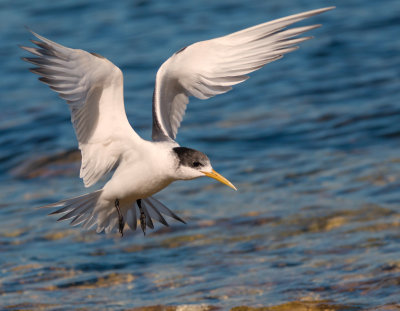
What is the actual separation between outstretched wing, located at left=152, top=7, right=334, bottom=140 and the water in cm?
142

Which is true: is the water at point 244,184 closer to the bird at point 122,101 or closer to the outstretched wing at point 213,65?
the bird at point 122,101

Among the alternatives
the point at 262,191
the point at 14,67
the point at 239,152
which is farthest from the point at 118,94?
the point at 14,67

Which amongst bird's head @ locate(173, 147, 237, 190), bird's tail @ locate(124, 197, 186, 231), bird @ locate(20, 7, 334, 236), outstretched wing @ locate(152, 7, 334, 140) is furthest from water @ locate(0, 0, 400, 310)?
outstretched wing @ locate(152, 7, 334, 140)

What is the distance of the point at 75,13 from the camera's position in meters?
15.0

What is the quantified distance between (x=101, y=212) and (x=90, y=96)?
1.13 m

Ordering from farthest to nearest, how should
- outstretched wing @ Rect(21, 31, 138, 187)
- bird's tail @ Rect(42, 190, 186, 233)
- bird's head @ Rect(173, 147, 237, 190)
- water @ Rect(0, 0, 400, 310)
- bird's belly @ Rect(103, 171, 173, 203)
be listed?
water @ Rect(0, 0, 400, 310) → bird's tail @ Rect(42, 190, 186, 233) → bird's belly @ Rect(103, 171, 173, 203) → bird's head @ Rect(173, 147, 237, 190) → outstretched wing @ Rect(21, 31, 138, 187)

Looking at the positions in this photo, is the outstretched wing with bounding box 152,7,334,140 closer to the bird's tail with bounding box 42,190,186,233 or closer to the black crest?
the black crest

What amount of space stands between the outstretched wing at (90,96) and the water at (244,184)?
126cm

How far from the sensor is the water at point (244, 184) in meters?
6.20

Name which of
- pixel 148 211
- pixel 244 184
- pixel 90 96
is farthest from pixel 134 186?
pixel 244 184

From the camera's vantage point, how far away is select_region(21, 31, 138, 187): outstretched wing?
16.1 ft

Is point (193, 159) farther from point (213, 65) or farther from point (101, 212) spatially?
point (101, 212)

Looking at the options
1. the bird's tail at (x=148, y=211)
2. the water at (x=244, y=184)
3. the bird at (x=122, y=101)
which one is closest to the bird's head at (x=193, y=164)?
the bird at (x=122, y=101)

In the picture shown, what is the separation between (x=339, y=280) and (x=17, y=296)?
254 centimetres
